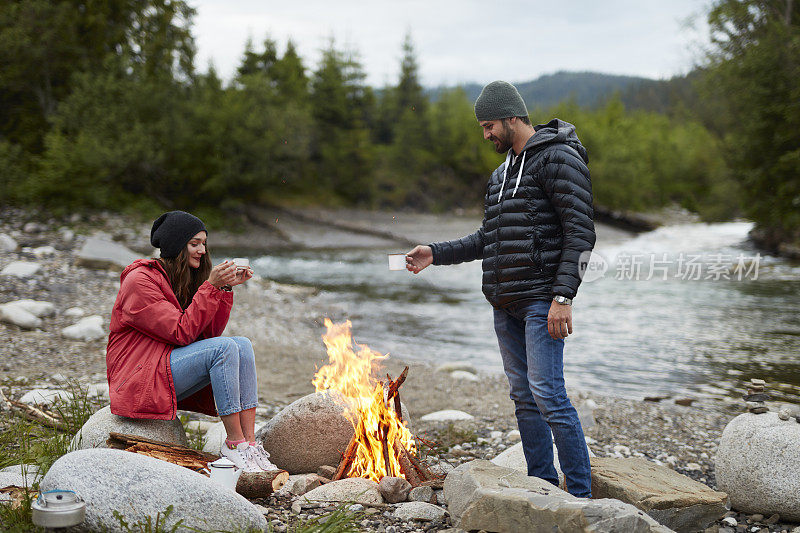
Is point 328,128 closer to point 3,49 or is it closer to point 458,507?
point 3,49

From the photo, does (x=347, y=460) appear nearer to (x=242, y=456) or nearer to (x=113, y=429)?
(x=242, y=456)

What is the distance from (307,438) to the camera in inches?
171

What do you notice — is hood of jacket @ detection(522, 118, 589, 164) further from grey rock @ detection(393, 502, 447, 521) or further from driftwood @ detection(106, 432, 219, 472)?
driftwood @ detection(106, 432, 219, 472)

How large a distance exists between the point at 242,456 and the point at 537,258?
6.71 ft

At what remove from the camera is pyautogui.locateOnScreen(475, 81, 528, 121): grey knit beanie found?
11.8 ft

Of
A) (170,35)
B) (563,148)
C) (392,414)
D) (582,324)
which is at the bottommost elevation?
(582,324)

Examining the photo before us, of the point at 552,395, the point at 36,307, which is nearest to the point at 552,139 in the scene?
the point at 552,395

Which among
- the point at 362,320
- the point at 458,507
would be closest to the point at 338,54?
the point at 362,320

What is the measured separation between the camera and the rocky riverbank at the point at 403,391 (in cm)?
521

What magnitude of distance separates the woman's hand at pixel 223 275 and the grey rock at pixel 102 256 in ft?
37.4

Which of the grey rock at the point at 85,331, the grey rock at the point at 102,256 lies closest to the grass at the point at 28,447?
the grey rock at the point at 85,331

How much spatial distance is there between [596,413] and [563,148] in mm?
4150

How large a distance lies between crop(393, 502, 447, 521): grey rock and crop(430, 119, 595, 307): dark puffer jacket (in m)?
1.19

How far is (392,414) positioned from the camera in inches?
165
